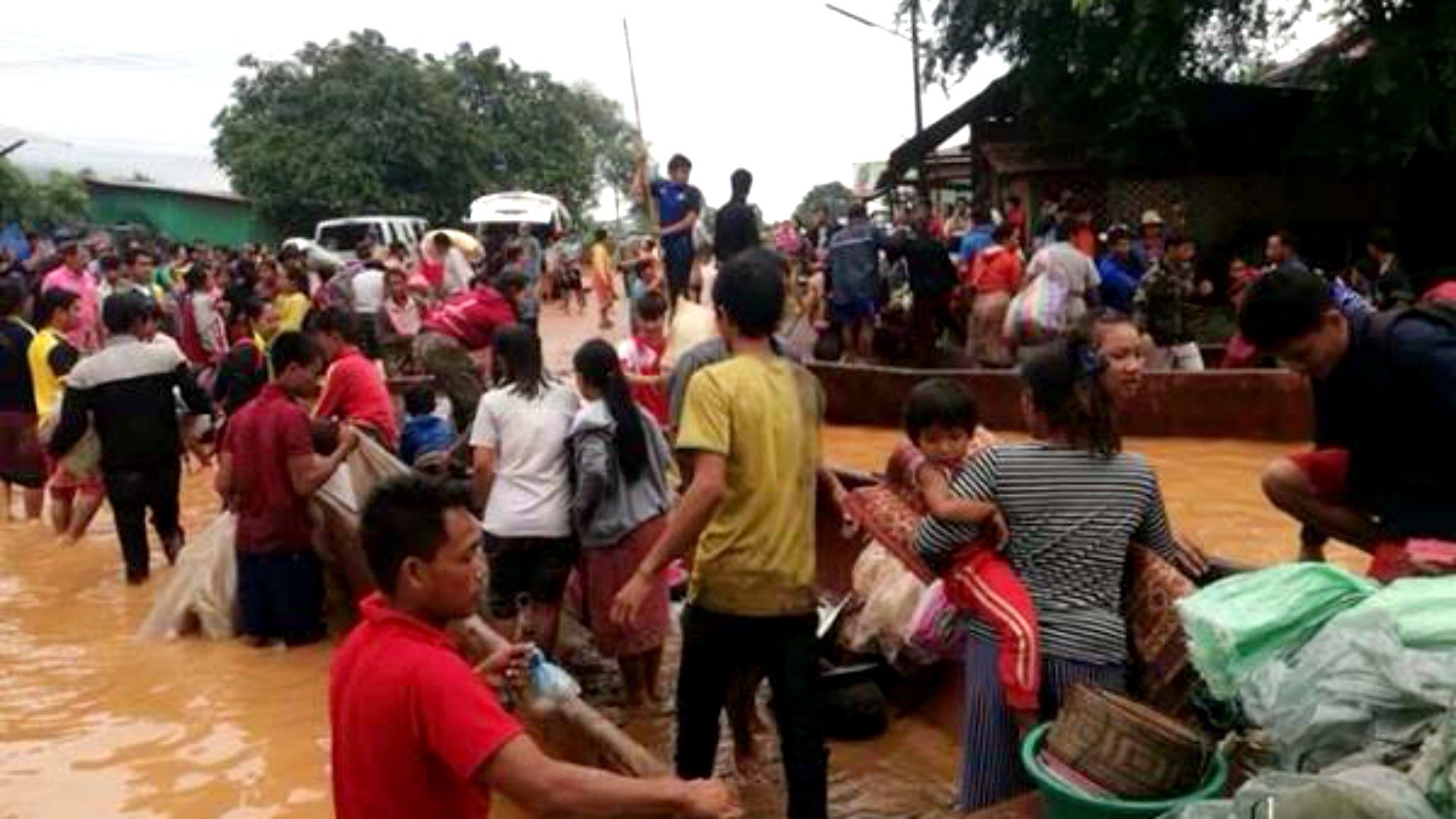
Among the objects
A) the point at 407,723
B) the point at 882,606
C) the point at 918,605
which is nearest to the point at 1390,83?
the point at 882,606

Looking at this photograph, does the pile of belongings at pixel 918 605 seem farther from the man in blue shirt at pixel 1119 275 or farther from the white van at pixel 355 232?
the white van at pixel 355 232

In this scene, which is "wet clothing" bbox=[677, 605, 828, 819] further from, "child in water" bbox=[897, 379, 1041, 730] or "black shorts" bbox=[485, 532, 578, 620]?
"black shorts" bbox=[485, 532, 578, 620]

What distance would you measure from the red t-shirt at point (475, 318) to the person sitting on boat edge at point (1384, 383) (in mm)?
6735

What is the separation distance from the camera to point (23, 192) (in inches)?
1494

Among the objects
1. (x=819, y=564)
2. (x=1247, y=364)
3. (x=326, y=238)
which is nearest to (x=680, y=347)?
(x=819, y=564)

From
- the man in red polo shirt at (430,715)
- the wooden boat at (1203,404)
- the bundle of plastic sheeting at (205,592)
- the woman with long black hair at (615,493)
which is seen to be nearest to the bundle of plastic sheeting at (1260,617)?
the man in red polo shirt at (430,715)

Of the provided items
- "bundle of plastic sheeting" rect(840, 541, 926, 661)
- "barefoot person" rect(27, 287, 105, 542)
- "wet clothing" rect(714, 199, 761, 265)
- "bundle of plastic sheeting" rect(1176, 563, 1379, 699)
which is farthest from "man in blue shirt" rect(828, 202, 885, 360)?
"bundle of plastic sheeting" rect(1176, 563, 1379, 699)

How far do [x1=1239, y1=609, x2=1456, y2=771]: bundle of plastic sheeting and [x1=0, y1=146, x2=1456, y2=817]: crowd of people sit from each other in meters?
0.60

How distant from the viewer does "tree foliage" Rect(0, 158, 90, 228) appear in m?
37.2

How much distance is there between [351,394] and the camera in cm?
758

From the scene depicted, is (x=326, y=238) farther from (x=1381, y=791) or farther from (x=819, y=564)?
(x=1381, y=791)

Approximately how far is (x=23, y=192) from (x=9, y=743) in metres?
36.2

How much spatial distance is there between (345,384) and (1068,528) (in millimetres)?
4959

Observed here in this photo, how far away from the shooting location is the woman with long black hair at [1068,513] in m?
3.65
